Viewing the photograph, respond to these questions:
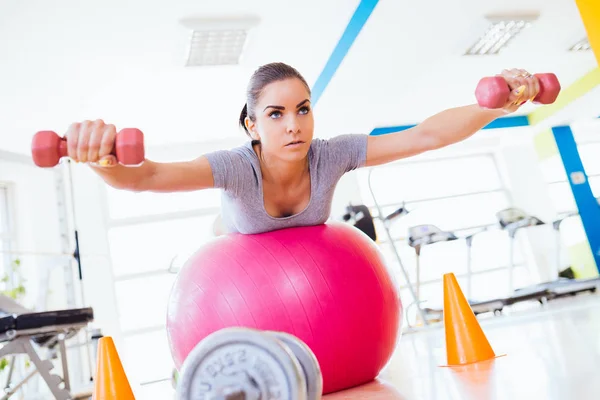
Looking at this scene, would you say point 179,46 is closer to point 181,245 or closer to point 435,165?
point 181,245

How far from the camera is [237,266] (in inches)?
61.9

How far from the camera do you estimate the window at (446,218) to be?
857cm

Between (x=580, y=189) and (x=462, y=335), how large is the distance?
25.0ft

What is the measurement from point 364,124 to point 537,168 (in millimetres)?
3744

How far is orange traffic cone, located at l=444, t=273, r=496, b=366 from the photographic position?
1.86 meters

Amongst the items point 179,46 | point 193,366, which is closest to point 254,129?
point 193,366

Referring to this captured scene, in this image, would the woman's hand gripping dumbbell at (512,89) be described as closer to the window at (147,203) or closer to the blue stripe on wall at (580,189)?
the window at (147,203)

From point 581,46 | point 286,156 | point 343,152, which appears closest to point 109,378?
point 286,156

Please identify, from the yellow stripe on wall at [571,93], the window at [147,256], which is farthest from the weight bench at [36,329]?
the yellow stripe on wall at [571,93]

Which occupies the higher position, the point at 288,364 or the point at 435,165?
the point at 435,165

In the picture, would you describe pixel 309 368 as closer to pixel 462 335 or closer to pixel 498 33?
pixel 462 335

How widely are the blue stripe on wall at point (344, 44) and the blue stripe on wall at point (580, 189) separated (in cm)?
476

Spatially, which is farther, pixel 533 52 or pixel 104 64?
pixel 533 52

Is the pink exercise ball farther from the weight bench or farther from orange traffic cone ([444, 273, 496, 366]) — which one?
the weight bench
